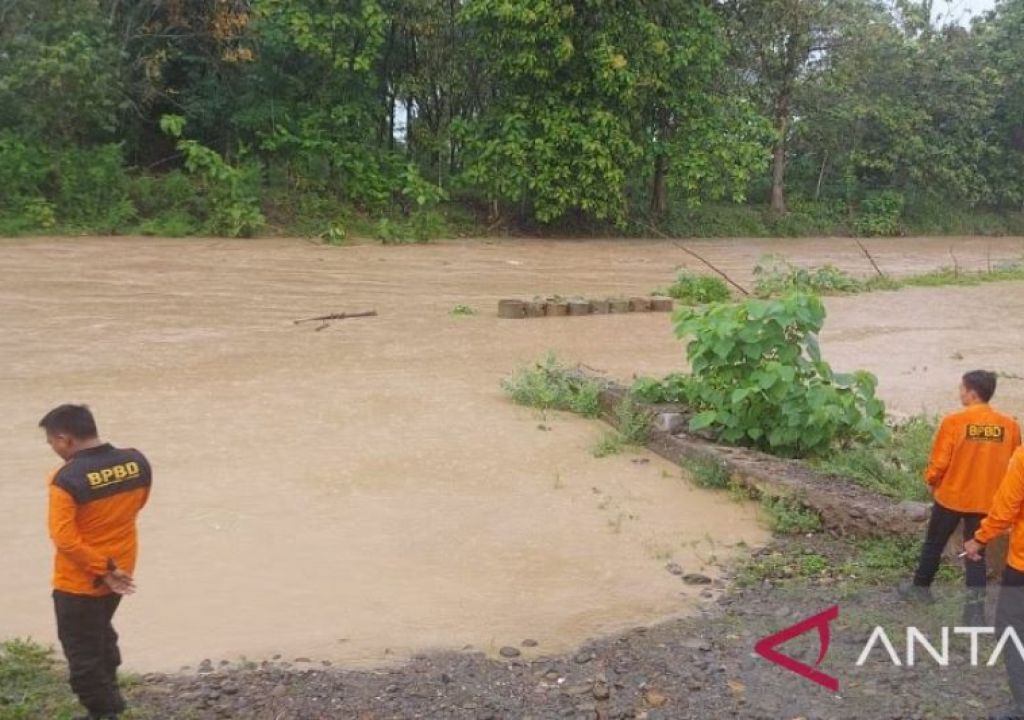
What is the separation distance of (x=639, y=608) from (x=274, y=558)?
6.90ft

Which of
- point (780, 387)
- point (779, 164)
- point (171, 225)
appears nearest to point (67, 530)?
point (780, 387)

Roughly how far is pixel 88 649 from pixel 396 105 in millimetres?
26237

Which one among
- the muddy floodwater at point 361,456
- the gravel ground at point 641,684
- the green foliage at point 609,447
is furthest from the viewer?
the green foliage at point 609,447

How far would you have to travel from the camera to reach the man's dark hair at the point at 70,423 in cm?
409

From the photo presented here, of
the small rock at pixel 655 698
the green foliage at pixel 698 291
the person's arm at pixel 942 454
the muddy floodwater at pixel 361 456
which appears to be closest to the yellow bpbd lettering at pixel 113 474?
the muddy floodwater at pixel 361 456

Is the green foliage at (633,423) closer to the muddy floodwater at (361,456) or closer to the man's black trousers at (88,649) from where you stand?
the muddy floodwater at (361,456)

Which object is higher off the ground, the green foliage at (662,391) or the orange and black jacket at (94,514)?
the orange and black jacket at (94,514)

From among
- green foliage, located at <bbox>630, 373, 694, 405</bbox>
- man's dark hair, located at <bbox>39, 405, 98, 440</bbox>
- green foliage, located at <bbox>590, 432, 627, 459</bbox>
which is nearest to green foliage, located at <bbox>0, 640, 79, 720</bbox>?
man's dark hair, located at <bbox>39, 405, 98, 440</bbox>

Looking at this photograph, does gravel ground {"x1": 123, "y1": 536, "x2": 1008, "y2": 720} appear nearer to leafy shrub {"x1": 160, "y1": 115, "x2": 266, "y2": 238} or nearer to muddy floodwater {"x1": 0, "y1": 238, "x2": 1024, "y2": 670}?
muddy floodwater {"x1": 0, "y1": 238, "x2": 1024, "y2": 670}

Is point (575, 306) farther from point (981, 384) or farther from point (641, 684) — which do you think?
point (641, 684)

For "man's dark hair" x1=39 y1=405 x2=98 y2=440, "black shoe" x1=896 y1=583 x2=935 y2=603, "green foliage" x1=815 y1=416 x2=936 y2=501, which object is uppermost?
"man's dark hair" x1=39 y1=405 x2=98 y2=440

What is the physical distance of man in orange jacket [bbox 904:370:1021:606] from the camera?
5.25 meters

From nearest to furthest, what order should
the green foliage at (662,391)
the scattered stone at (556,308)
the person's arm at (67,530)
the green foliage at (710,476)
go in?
the person's arm at (67,530) < the green foliage at (710,476) < the green foliage at (662,391) < the scattered stone at (556,308)

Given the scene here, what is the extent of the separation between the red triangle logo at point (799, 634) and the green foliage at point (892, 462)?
1998mm
